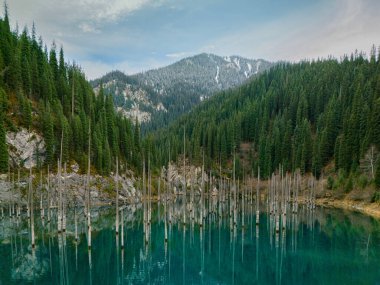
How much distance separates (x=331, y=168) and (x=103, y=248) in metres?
91.9

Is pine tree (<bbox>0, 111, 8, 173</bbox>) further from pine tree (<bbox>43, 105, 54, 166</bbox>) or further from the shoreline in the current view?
the shoreline

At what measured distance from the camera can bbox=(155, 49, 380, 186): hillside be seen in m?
104

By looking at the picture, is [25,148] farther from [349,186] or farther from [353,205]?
[349,186]

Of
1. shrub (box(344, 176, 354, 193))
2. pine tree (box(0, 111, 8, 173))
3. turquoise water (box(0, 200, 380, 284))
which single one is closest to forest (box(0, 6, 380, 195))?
pine tree (box(0, 111, 8, 173))

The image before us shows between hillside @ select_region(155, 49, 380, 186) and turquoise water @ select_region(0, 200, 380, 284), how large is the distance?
40704mm

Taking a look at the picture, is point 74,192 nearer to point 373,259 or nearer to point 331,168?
point 373,259

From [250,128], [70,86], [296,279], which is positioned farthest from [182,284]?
[250,128]

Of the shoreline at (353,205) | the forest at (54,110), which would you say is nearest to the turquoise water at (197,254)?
the shoreline at (353,205)

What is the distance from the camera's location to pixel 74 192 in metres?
83.3

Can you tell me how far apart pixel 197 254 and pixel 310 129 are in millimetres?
118446

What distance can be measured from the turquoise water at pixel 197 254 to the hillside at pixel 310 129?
4070cm

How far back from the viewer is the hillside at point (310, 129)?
104 meters

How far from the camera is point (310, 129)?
14850 centimetres

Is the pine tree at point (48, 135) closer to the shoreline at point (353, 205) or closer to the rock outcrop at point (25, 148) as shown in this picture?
the rock outcrop at point (25, 148)
